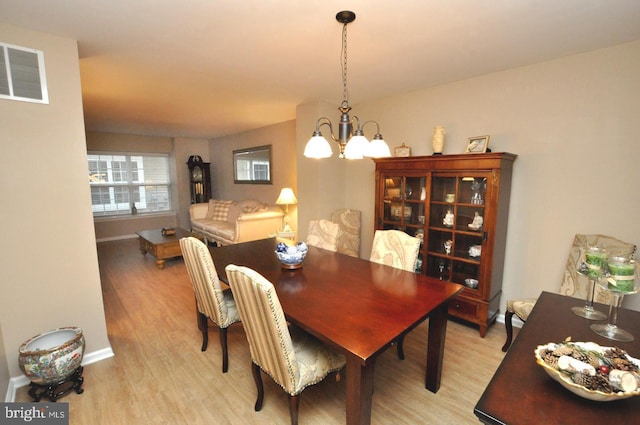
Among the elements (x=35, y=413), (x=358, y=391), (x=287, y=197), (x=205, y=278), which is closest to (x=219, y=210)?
(x=287, y=197)

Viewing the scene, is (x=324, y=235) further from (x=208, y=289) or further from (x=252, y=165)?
(x=252, y=165)

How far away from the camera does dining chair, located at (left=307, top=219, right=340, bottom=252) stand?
9.63 feet

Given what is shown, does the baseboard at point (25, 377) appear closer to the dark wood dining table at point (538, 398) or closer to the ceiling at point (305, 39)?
the ceiling at point (305, 39)

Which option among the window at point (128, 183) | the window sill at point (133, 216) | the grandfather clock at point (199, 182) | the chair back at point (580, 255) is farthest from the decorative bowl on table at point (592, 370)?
the window at point (128, 183)

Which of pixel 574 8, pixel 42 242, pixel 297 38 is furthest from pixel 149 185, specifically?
pixel 574 8

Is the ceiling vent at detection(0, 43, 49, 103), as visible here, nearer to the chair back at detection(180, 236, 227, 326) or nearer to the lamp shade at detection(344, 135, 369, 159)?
the chair back at detection(180, 236, 227, 326)

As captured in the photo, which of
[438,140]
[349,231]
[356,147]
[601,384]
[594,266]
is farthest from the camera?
[349,231]

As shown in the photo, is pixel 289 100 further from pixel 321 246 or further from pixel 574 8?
pixel 574 8

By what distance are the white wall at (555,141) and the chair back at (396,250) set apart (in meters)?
1.24

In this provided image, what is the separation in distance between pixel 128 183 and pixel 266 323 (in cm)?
698

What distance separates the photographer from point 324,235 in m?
2.99

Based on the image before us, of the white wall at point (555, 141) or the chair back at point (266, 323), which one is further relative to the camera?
the white wall at point (555, 141)

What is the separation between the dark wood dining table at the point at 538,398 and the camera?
0.80m

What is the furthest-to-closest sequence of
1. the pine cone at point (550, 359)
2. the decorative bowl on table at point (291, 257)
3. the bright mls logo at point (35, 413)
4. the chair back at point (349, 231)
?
the chair back at point (349, 231), the decorative bowl on table at point (291, 257), the bright mls logo at point (35, 413), the pine cone at point (550, 359)
